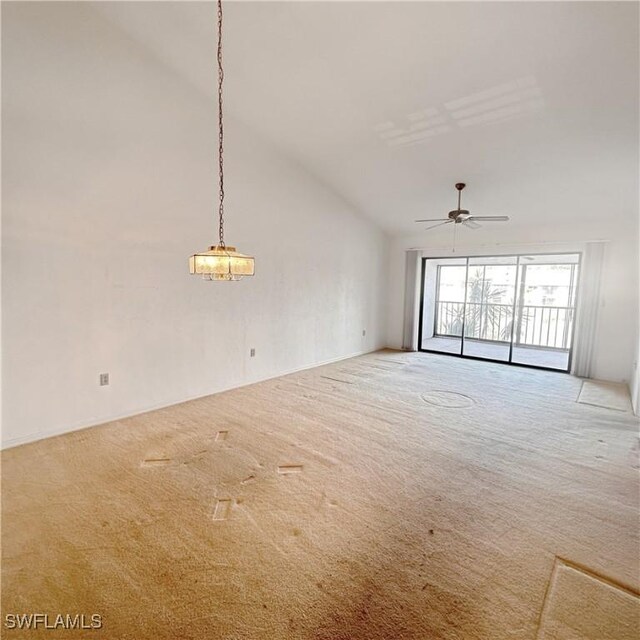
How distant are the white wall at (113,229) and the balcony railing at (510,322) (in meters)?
4.99

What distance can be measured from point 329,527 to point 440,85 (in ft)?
13.0

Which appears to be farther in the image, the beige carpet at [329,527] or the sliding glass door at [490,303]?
the sliding glass door at [490,303]

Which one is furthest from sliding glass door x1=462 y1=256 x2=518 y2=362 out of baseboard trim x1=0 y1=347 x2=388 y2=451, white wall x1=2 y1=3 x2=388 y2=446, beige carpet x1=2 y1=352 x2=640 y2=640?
white wall x1=2 y1=3 x2=388 y2=446

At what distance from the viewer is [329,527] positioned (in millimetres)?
2125

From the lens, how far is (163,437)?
331 cm

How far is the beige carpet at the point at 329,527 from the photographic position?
1.57 meters

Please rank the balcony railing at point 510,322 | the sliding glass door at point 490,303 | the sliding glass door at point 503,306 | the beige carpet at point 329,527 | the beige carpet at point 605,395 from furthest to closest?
the sliding glass door at point 490,303, the balcony railing at point 510,322, the sliding glass door at point 503,306, the beige carpet at point 605,395, the beige carpet at point 329,527

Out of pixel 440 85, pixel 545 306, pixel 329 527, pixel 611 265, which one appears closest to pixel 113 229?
pixel 329 527

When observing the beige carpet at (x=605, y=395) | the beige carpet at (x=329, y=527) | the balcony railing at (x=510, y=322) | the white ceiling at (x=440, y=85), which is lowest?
the beige carpet at (x=329, y=527)

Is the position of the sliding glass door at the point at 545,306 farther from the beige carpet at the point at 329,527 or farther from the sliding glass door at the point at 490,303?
the beige carpet at the point at 329,527

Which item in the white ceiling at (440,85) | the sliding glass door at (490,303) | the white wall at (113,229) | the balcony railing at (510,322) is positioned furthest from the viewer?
the sliding glass door at (490,303)

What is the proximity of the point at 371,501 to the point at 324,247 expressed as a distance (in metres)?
4.45

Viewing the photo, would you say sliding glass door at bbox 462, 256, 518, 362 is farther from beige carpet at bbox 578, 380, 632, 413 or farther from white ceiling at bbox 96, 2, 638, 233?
white ceiling at bbox 96, 2, 638, 233

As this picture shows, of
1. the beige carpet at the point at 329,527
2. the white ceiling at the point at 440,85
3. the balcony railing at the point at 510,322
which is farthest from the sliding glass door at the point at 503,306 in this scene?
the beige carpet at the point at 329,527
